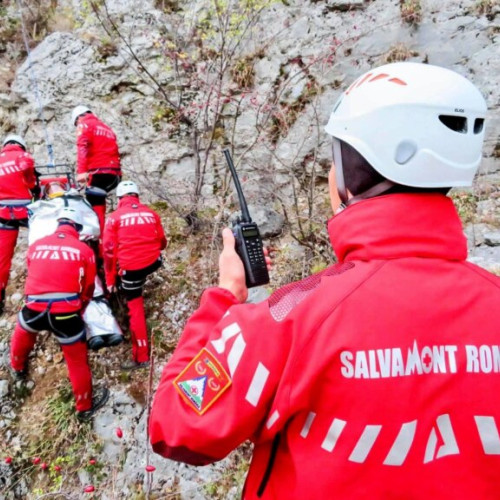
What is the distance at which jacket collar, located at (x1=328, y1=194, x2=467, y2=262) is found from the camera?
1.04 m

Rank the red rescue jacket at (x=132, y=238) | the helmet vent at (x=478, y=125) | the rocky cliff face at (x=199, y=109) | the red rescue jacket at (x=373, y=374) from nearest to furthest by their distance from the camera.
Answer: the red rescue jacket at (x=373, y=374)
the helmet vent at (x=478, y=125)
the rocky cliff face at (x=199, y=109)
the red rescue jacket at (x=132, y=238)

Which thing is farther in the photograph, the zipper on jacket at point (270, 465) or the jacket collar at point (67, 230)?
the jacket collar at point (67, 230)

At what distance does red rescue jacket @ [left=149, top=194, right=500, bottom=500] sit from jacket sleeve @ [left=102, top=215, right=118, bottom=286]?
3.86 metres

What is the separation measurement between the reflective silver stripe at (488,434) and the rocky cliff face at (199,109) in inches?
131

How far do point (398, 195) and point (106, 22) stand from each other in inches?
350

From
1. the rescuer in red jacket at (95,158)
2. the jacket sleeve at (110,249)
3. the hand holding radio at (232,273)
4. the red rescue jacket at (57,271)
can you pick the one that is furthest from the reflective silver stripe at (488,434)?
the rescuer in red jacket at (95,158)

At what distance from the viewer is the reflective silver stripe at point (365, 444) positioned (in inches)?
38.2

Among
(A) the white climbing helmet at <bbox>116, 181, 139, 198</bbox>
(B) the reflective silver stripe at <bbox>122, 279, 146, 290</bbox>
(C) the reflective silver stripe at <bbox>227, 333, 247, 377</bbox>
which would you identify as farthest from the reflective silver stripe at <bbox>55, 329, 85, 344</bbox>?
(C) the reflective silver stripe at <bbox>227, 333, 247, 377</bbox>

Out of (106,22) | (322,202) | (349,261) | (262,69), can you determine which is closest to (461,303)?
(349,261)

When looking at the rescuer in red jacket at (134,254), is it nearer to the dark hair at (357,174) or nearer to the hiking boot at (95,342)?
the hiking boot at (95,342)

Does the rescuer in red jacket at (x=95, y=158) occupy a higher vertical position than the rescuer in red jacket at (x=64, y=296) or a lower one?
higher

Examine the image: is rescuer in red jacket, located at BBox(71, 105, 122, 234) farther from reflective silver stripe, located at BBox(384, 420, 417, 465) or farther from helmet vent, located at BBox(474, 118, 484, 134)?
reflective silver stripe, located at BBox(384, 420, 417, 465)

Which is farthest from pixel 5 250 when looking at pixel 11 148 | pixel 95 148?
pixel 95 148

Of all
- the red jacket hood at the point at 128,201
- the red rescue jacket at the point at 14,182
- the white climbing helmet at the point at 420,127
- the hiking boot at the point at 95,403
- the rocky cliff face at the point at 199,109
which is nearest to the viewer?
the white climbing helmet at the point at 420,127
